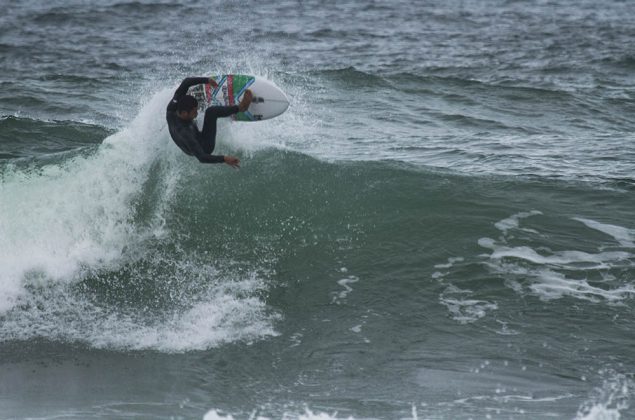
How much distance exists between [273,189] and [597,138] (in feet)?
22.8

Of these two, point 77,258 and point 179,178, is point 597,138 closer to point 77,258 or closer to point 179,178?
point 179,178

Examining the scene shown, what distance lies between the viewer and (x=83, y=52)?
80.8 feet

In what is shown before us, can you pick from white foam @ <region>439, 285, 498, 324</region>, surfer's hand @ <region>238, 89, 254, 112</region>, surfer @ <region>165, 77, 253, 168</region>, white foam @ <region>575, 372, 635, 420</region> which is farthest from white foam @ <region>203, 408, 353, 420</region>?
surfer's hand @ <region>238, 89, 254, 112</region>

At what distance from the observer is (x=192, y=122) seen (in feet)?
33.2

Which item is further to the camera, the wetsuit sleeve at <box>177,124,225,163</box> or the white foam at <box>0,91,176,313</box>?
the white foam at <box>0,91,176,313</box>

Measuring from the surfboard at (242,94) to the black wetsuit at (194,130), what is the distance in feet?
3.00

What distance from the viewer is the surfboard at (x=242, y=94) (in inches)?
442

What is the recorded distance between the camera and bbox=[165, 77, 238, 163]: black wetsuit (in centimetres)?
991

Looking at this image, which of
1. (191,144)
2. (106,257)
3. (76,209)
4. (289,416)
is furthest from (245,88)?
(289,416)

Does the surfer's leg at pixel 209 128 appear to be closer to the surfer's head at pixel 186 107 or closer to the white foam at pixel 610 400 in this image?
the surfer's head at pixel 186 107

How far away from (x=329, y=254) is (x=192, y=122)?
2.50 m

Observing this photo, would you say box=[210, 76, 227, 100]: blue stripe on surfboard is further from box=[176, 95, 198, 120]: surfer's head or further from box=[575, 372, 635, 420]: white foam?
box=[575, 372, 635, 420]: white foam

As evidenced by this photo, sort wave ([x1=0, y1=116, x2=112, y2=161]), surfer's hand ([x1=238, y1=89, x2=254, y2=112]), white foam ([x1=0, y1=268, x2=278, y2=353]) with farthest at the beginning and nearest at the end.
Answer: wave ([x1=0, y1=116, x2=112, y2=161]), surfer's hand ([x1=238, y1=89, x2=254, y2=112]), white foam ([x1=0, y1=268, x2=278, y2=353])

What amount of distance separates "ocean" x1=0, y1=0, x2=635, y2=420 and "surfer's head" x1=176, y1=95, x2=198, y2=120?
1.86m
